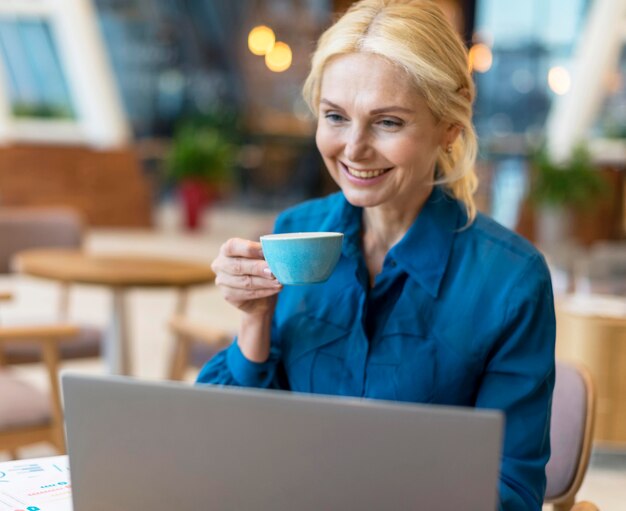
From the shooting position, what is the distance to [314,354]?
5.25ft

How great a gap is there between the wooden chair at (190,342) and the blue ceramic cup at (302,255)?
1978 millimetres

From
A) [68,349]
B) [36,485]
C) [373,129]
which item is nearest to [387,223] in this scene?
[373,129]

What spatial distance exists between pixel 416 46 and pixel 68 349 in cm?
254

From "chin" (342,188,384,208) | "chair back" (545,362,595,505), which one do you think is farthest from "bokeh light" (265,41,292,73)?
"chin" (342,188,384,208)

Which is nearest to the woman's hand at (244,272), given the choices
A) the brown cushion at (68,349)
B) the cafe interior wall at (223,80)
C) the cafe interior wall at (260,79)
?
the brown cushion at (68,349)

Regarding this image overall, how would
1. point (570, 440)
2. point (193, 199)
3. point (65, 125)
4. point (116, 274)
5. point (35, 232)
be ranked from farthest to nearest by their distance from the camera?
point (65, 125)
point (193, 199)
point (35, 232)
point (116, 274)
point (570, 440)

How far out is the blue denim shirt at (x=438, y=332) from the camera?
1.42 metres

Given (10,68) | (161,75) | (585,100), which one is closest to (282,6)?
(161,75)

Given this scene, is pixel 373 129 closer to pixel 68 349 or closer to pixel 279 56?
pixel 68 349

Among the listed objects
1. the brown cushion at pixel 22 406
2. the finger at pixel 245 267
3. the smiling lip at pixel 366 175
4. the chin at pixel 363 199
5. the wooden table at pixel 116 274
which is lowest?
the brown cushion at pixel 22 406

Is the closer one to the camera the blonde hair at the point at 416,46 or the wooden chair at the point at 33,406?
the blonde hair at the point at 416,46

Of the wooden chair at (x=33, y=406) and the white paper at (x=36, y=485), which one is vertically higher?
the white paper at (x=36, y=485)

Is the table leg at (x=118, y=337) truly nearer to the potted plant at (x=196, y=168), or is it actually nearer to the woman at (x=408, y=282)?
the woman at (x=408, y=282)

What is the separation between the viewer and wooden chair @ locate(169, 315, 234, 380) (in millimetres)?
3330
